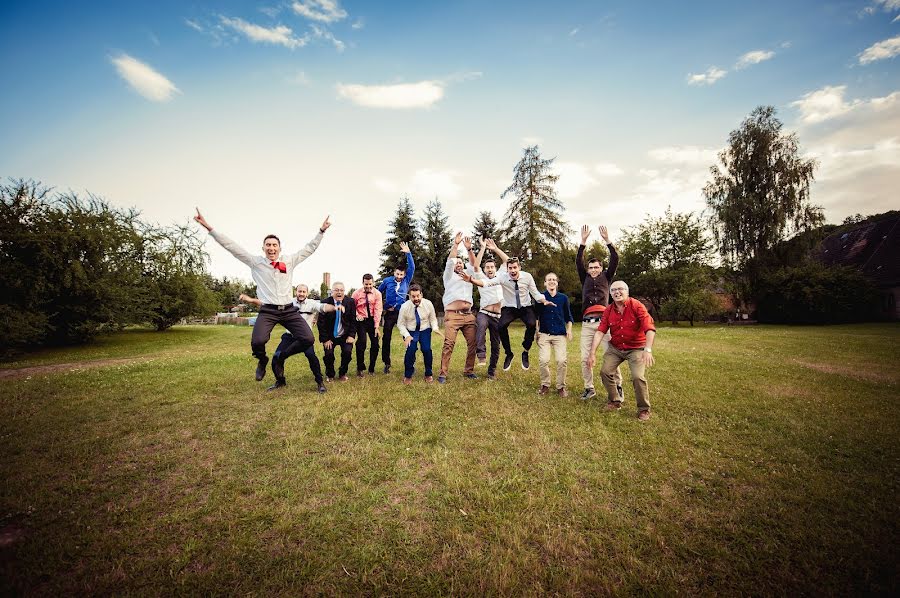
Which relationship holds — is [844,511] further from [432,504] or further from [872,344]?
[872,344]

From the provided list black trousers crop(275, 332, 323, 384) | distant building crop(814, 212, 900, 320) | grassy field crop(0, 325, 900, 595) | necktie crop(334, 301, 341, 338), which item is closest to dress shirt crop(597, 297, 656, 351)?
grassy field crop(0, 325, 900, 595)

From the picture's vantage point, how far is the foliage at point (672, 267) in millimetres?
30250

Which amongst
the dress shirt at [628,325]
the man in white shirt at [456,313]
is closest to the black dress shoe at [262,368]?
the man in white shirt at [456,313]

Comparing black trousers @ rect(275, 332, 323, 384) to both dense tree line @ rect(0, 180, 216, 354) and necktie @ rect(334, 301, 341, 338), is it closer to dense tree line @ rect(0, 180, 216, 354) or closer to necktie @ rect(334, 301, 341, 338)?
necktie @ rect(334, 301, 341, 338)

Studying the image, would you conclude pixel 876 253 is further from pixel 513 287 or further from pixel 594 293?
pixel 513 287

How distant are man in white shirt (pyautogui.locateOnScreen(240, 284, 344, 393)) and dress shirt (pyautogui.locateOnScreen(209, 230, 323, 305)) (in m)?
0.30

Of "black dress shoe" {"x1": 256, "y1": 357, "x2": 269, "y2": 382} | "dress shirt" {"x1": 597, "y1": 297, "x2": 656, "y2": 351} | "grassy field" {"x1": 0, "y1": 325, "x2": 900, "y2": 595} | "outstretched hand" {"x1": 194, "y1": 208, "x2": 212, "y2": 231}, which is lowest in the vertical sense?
"grassy field" {"x1": 0, "y1": 325, "x2": 900, "y2": 595}

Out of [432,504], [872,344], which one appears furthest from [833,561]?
[872,344]

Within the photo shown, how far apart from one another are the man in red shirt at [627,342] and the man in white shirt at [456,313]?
2.80 meters

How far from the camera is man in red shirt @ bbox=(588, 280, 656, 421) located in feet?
18.6

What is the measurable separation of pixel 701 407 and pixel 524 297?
12.4 ft

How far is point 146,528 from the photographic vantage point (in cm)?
312

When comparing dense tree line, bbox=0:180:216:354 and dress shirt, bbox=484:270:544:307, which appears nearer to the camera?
dress shirt, bbox=484:270:544:307

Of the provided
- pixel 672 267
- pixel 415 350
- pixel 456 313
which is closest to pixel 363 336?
pixel 415 350
